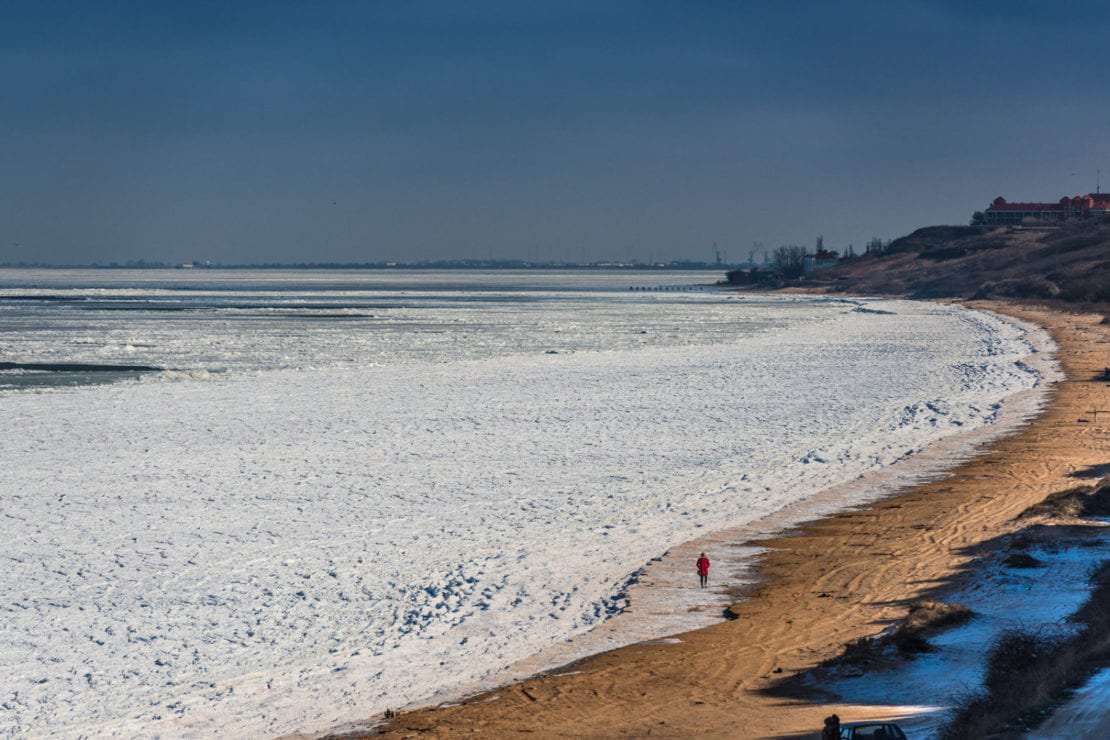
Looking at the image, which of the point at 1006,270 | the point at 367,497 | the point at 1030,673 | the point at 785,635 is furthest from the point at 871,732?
the point at 1006,270

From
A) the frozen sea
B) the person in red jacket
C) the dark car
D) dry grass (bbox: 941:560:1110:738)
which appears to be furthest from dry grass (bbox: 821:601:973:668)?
the dark car

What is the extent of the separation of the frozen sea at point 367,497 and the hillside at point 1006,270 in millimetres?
68278

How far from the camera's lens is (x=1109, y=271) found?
108 meters

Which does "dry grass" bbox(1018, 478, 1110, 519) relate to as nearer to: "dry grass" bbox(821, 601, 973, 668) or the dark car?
"dry grass" bbox(821, 601, 973, 668)

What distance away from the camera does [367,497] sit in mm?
20734

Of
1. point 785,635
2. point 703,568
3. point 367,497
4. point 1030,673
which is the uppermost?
point 1030,673

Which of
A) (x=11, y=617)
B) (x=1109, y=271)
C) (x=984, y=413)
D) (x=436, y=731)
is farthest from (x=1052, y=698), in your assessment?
(x=1109, y=271)

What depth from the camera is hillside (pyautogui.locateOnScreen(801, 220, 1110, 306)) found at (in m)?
112

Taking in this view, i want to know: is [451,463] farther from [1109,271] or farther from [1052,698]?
[1109,271]

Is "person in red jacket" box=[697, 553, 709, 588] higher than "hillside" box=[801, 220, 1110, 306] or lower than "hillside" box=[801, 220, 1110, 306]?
lower

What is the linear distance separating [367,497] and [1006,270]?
141313mm

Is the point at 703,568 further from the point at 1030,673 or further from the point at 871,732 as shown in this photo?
the point at 871,732

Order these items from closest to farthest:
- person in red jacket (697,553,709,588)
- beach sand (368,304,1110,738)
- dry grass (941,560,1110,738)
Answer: dry grass (941,560,1110,738) < beach sand (368,304,1110,738) < person in red jacket (697,553,709,588)

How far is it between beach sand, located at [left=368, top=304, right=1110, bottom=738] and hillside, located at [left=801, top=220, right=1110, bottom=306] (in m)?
81.6
